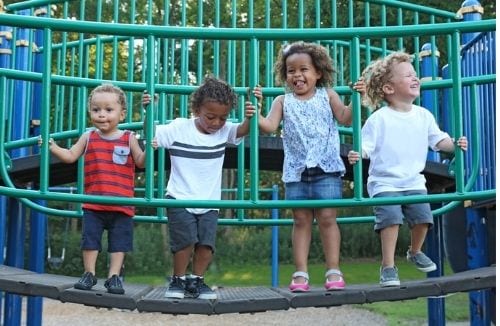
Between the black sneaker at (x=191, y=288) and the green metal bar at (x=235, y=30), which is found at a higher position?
the green metal bar at (x=235, y=30)

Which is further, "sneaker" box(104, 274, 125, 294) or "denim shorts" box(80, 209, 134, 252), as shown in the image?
"denim shorts" box(80, 209, 134, 252)

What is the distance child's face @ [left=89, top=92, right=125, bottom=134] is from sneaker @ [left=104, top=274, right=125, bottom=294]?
2.25 ft

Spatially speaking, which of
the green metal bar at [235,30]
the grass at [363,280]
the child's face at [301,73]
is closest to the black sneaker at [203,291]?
the child's face at [301,73]

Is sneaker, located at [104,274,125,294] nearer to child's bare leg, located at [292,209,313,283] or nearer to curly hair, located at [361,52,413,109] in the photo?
child's bare leg, located at [292,209,313,283]

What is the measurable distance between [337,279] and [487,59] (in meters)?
2.00

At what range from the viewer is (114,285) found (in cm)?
301

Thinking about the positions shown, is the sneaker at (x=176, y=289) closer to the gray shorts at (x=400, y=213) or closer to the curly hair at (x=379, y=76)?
the gray shorts at (x=400, y=213)

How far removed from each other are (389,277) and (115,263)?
1.19m

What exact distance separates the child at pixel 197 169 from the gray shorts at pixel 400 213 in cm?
66

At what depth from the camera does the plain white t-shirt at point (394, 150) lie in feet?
10.0

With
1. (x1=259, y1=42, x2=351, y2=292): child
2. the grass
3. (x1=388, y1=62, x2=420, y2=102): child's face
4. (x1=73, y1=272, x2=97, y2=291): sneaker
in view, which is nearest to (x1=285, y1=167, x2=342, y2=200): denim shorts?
(x1=259, y1=42, x2=351, y2=292): child

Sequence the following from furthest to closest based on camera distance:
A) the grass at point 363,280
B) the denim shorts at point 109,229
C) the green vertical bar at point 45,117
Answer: the grass at point 363,280 < the denim shorts at point 109,229 < the green vertical bar at point 45,117

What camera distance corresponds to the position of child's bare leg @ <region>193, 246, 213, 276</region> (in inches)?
123

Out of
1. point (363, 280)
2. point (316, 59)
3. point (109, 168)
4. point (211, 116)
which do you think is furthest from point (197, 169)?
point (363, 280)
